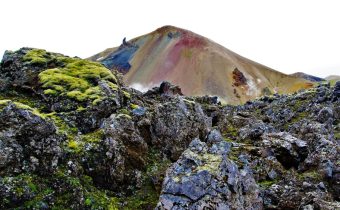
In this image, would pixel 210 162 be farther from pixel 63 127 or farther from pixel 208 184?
pixel 63 127

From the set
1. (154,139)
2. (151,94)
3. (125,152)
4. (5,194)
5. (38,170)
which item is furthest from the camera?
(151,94)

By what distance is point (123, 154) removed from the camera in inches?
1246

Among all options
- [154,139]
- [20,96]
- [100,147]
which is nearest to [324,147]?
[154,139]

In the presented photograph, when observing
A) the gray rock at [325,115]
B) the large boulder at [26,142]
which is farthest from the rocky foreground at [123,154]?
the gray rock at [325,115]

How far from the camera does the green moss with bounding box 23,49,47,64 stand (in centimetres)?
4397

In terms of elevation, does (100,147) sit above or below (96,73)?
below

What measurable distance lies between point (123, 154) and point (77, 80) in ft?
38.5

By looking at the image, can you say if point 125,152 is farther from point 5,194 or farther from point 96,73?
point 96,73

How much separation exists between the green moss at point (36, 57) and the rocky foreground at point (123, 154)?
11 centimetres

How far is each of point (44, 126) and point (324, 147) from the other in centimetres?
2264

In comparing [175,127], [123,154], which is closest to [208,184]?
[123,154]

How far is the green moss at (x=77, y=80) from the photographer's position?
3725 centimetres

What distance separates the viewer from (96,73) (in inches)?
1647

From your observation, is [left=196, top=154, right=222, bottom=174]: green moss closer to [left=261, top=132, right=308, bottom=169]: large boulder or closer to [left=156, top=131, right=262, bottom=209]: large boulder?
[left=156, top=131, right=262, bottom=209]: large boulder
